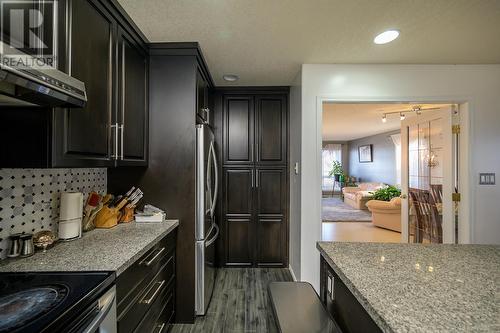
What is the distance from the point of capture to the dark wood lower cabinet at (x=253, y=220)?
322 cm

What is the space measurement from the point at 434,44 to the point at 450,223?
187 centimetres

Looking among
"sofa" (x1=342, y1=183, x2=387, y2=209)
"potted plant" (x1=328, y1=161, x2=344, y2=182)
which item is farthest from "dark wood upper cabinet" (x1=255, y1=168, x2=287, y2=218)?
"potted plant" (x1=328, y1=161, x2=344, y2=182)

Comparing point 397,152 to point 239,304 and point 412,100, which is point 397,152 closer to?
point 412,100

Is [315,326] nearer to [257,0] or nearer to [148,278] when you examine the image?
[148,278]

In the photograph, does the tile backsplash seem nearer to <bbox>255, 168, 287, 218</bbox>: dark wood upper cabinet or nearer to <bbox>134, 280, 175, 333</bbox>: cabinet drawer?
<bbox>134, 280, 175, 333</bbox>: cabinet drawer

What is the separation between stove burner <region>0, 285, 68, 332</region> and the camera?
751 mm

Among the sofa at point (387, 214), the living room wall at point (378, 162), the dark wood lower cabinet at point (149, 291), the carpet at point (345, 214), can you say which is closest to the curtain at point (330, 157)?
the living room wall at point (378, 162)

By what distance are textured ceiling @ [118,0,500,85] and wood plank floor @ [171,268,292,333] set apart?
2.00 m

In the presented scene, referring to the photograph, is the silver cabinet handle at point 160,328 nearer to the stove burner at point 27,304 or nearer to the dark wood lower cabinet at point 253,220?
the stove burner at point 27,304

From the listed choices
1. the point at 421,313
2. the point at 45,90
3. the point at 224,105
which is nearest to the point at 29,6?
the point at 45,90

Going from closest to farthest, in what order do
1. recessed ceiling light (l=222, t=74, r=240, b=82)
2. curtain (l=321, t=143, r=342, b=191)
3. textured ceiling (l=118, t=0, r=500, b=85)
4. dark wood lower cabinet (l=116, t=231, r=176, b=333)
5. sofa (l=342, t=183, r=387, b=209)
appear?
dark wood lower cabinet (l=116, t=231, r=176, b=333) → textured ceiling (l=118, t=0, r=500, b=85) → recessed ceiling light (l=222, t=74, r=240, b=82) → sofa (l=342, t=183, r=387, b=209) → curtain (l=321, t=143, r=342, b=191)

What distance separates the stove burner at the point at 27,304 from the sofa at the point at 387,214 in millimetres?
5724

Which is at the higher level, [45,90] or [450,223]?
[45,90]

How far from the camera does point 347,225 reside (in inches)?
228
